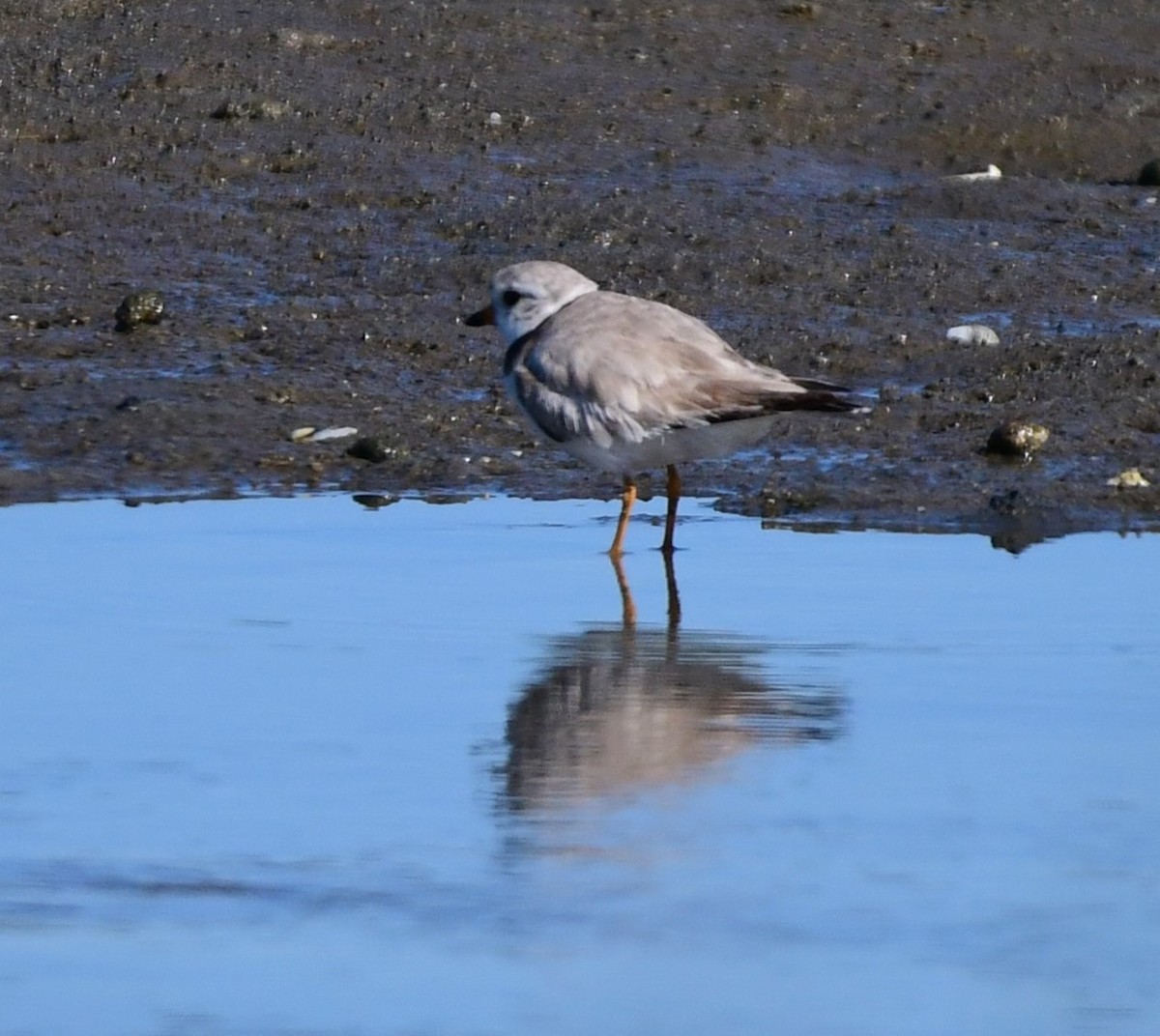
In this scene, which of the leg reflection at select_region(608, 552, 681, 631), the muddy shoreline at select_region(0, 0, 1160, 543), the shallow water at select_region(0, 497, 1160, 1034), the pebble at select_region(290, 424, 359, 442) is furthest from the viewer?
the pebble at select_region(290, 424, 359, 442)

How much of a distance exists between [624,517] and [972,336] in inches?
91.3

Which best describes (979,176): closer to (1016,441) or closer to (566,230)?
(566,230)

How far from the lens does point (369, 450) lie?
7031 mm

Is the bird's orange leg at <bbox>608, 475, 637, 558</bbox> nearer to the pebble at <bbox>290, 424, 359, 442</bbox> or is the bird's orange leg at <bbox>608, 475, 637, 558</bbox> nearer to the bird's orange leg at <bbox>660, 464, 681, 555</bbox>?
the bird's orange leg at <bbox>660, 464, 681, 555</bbox>

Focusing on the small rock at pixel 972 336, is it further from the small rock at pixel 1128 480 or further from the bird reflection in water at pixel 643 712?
the bird reflection in water at pixel 643 712

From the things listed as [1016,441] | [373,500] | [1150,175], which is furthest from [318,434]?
[1150,175]

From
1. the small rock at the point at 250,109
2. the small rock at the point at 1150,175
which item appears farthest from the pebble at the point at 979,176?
the small rock at the point at 250,109

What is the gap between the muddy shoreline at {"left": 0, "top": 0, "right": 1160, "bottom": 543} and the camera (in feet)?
23.1

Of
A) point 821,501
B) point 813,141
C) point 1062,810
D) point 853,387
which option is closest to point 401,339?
point 853,387

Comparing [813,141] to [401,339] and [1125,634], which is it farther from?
[1125,634]

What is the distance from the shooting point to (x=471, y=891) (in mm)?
3559

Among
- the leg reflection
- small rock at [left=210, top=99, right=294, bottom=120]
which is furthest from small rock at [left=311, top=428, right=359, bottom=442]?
small rock at [left=210, top=99, right=294, bottom=120]

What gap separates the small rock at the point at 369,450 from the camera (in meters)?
7.02

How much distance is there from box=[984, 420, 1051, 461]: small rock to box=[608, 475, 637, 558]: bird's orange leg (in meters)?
1.16
